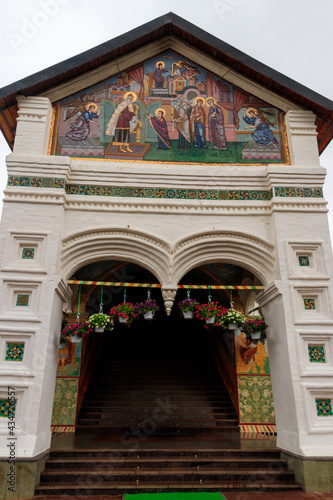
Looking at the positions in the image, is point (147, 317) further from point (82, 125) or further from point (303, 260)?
point (82, 125)

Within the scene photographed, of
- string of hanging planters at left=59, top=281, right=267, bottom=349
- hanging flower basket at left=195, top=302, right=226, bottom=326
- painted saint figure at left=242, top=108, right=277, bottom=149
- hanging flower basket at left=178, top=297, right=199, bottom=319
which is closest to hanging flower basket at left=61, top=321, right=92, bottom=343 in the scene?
string of hanging planters at left=59, top=281, right=267, bottom=349

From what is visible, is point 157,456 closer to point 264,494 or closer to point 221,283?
point 264,494

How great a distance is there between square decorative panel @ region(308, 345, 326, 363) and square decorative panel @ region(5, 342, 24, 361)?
15.7ft

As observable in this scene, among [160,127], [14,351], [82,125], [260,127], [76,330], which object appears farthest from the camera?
[260,127]

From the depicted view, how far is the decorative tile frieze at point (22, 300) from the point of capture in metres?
6.87

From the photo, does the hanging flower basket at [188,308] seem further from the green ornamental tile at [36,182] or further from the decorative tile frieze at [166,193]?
the green ornamental tile at [36,182]

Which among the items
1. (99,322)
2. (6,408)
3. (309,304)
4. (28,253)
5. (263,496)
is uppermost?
(28,253)

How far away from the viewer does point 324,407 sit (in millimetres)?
6590

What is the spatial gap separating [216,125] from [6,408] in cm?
652

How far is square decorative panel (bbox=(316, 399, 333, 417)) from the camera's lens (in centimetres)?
656

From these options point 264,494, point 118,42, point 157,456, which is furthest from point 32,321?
point 118,42

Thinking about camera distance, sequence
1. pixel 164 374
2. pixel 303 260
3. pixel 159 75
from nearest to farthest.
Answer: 1. pixel 303 260
2. pixel 159 75
3. pixel 164 374

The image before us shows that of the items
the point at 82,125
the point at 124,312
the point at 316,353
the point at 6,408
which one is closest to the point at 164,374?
the point at 124,312

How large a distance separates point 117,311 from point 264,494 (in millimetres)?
3557
